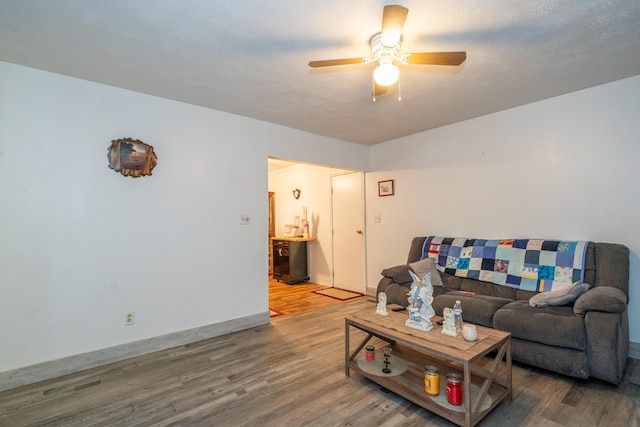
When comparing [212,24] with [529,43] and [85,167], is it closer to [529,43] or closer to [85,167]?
[85,167]

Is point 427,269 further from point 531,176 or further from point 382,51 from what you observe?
point 382,51

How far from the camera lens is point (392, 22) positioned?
1594mm

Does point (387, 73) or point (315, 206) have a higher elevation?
point (387, 73)

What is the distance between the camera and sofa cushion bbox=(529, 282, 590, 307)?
7.98 ft

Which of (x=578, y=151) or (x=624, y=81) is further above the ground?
(x=624, y=81)

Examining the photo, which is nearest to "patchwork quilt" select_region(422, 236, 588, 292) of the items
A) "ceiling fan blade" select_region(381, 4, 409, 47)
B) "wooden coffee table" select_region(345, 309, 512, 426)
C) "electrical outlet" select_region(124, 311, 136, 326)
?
"wooden coffee table" select_region(345, 309, 512, 426)

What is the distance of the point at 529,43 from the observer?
83.8 inches

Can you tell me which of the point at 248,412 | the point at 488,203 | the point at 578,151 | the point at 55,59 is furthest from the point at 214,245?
the point at 578,151

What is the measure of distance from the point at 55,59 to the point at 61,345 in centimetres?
224

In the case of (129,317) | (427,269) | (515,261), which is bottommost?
(129,317)

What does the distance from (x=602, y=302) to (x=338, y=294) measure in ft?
10.9

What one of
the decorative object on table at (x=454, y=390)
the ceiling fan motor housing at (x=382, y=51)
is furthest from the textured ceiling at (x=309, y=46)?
the decorative object on table at (x=454, y=390)

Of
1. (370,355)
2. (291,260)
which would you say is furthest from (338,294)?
(370,355)

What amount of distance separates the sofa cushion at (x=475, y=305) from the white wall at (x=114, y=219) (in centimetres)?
199
